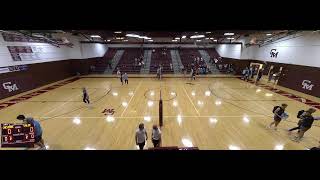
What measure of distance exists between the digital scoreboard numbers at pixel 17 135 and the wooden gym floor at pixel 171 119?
5.85 ft

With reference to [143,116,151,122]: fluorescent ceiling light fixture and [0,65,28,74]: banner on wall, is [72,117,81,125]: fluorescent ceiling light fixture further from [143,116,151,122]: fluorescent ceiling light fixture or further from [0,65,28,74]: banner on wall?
[0,65,28,74]: banner on wall

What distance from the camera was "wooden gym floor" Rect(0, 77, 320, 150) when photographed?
7715 mm

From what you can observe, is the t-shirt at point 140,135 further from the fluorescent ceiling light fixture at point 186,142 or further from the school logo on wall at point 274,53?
the school logo on wall at point 274,53

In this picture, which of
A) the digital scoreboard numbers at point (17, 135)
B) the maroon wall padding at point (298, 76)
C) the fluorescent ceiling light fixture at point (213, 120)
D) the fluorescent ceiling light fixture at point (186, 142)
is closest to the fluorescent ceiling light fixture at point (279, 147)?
the fluorescent ceiling light fixture at point (213, 120)

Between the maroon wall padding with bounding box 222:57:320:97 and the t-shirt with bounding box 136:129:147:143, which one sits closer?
the t-shirt with bounding box 136:129:147:143

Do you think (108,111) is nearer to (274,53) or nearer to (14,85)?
(14,85)

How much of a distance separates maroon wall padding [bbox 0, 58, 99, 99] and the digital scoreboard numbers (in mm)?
11585

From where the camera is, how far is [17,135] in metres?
5.54

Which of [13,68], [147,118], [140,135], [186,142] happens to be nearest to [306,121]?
[186,142]

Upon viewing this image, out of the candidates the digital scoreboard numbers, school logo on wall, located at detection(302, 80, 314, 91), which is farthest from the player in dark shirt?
school logo on wall, located at detection(302, 80, 314, 91)

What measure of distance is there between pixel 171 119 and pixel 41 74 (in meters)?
15.9

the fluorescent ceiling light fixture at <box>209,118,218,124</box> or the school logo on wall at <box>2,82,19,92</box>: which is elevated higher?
the school logo on wall at <box>2,82,19,92</box>
